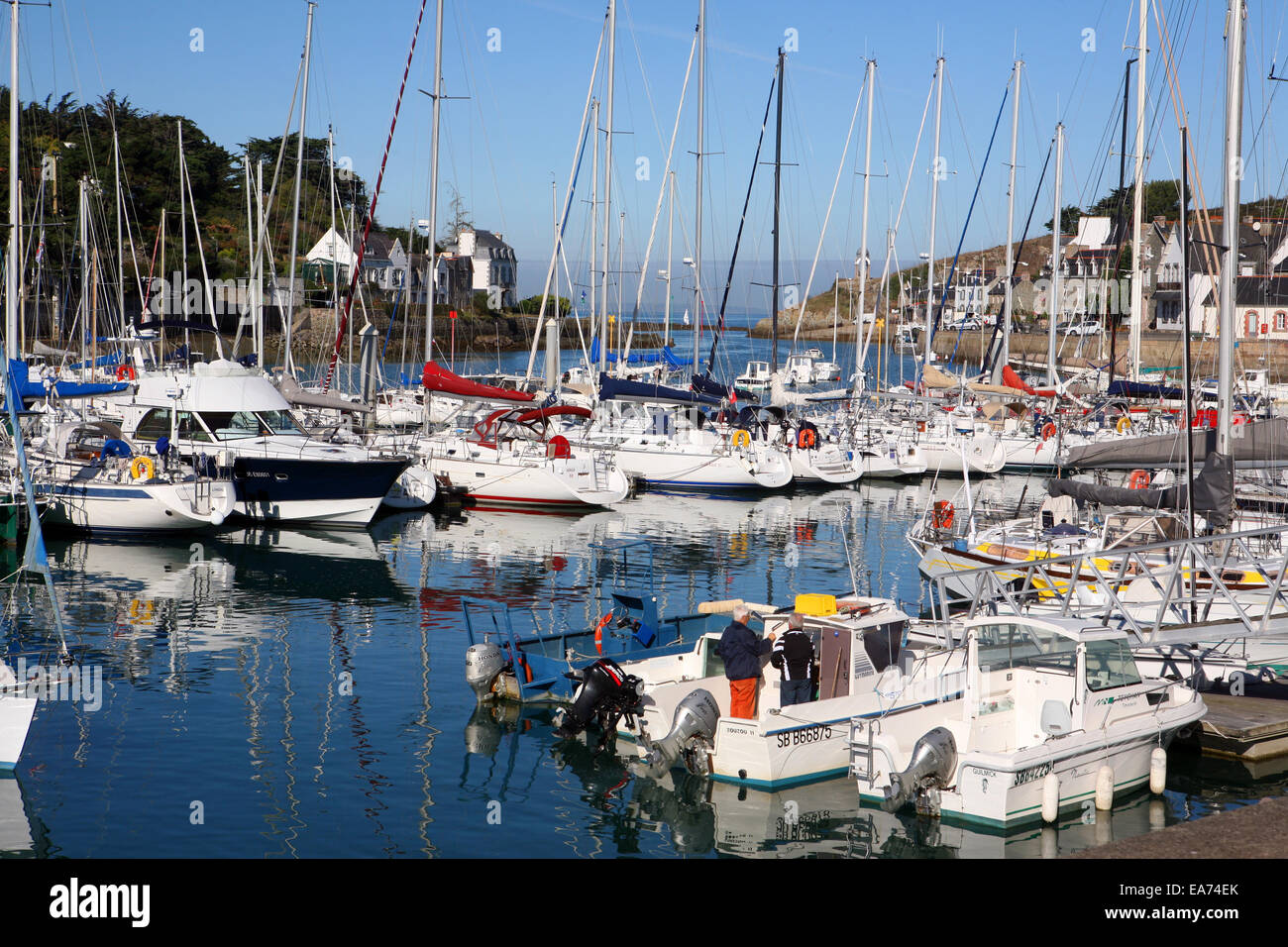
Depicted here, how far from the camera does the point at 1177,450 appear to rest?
2709cm

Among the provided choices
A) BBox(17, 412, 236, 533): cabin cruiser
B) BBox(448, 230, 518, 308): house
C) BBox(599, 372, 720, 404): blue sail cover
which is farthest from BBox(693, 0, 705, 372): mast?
BBox(448, 230, 518, 308): house

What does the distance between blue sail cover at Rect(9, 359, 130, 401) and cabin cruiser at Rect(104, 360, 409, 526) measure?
4.47 feet

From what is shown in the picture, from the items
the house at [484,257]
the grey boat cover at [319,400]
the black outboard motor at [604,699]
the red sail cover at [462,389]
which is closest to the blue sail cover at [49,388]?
the grey boat cover at [319,400]

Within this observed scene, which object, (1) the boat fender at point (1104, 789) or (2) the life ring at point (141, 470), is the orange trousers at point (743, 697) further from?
(2) the life ring at point (141, 470)

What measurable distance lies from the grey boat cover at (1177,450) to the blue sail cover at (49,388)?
880 inches

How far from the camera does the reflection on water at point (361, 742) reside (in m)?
13.9

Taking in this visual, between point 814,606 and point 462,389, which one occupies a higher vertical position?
point 462,389

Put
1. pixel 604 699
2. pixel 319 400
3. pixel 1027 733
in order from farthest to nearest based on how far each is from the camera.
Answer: pixel 319 400 → pixel 604 699 → pixel 1027 733

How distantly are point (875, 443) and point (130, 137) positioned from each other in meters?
67.7

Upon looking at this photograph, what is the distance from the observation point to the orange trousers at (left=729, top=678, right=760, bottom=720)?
616 inches

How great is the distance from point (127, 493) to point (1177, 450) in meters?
23.0

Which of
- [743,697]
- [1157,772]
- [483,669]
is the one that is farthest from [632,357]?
[1157,772]

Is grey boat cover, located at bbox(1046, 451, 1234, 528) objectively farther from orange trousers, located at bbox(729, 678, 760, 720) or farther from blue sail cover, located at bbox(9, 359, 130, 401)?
blue sail cover, located at bbox(9, 359, 130, 401)

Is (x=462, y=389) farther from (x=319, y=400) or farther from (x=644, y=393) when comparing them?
(x=644, y=393)
